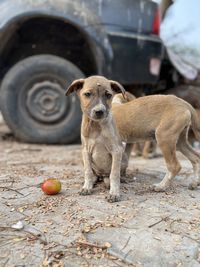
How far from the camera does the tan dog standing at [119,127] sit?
144 inches

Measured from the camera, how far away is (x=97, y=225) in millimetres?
3080

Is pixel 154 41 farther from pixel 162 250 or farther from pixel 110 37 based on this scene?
pixel 162 250

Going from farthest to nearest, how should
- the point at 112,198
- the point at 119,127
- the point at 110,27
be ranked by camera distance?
the point at 110,27, the point at 119,127, the point at 112,198

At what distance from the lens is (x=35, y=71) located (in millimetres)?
6672

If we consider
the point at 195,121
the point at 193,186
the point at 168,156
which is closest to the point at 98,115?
the point at 168,156

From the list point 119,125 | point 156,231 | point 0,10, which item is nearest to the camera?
point 156,231

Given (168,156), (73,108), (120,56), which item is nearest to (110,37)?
(120,56)

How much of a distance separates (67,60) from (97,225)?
4321 mm

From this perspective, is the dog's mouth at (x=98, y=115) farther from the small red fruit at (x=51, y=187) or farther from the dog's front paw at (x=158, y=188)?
the dog's front paw at (x=158, y=188)

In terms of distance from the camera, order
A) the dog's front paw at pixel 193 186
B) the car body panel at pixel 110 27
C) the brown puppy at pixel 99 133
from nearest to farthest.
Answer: the brown puppy at pixel 99 133 < the dog's front paw at pixel 193 186 < the car body panel at pixel 110 27

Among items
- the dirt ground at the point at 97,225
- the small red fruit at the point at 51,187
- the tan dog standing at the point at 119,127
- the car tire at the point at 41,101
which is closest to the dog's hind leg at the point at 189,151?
the tan dog standing at the point at 119,127

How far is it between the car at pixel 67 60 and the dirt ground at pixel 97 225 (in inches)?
96.1

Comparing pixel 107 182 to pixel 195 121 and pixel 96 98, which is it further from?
pixel 195 121

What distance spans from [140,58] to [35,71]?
167cm
